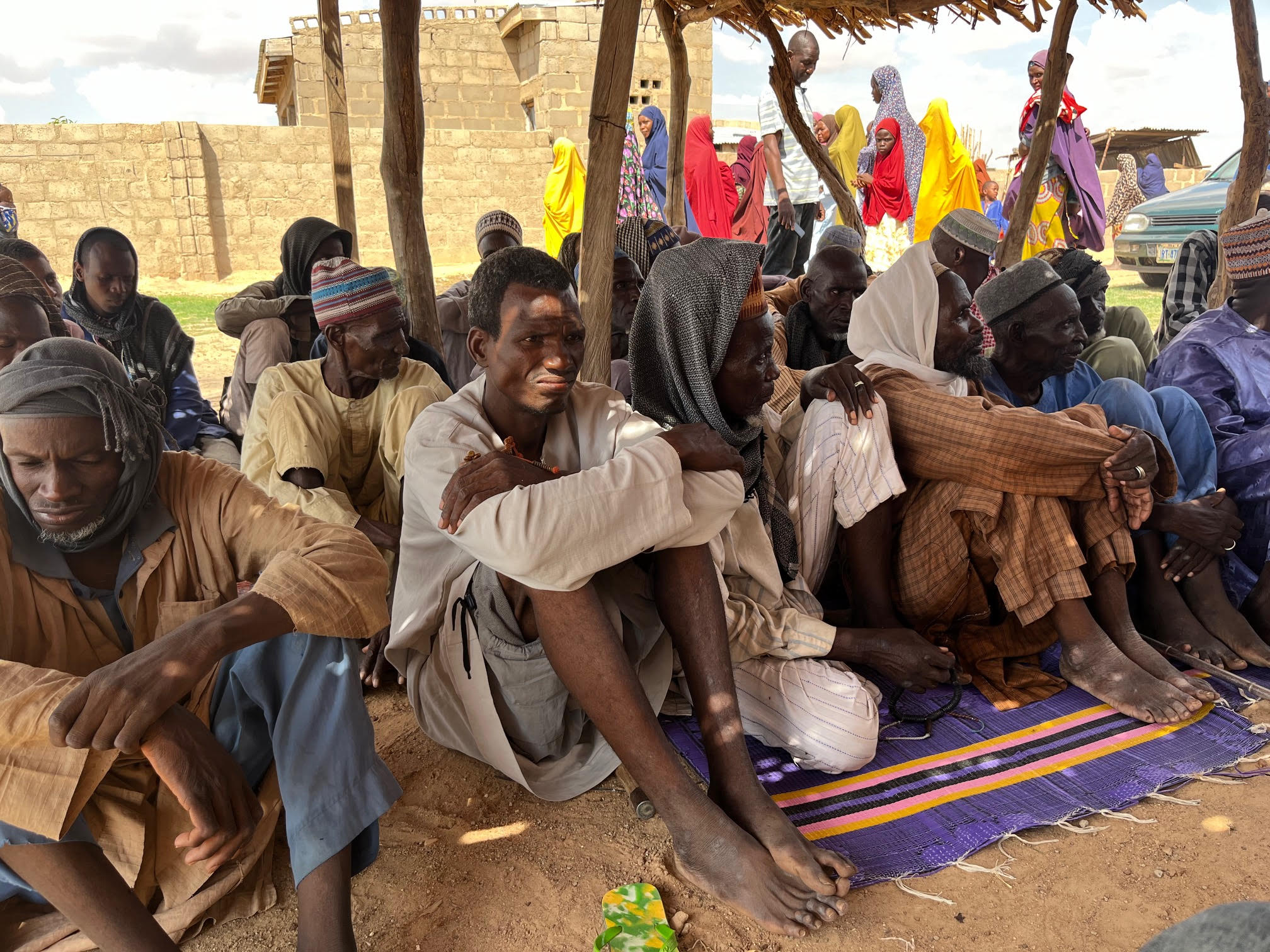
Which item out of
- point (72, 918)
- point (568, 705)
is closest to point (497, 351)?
point (568, 705)

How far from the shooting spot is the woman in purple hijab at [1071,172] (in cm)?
723

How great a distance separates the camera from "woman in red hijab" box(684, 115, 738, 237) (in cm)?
943

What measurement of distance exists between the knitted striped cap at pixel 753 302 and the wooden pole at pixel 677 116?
4221 mm

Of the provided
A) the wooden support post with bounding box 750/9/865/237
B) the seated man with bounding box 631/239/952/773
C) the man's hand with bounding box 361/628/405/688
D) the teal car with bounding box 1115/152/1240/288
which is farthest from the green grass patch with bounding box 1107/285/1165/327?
the man's hand with bounding box 361/628/405/688

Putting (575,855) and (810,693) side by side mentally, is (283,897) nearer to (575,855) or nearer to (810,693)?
(575,855)

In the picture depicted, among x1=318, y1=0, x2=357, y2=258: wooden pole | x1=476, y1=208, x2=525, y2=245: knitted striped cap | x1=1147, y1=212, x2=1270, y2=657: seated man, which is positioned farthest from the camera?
x1=318, y1=0, x2=357, y2=258: wooden pole

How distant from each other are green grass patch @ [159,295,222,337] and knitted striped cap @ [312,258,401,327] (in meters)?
6.55

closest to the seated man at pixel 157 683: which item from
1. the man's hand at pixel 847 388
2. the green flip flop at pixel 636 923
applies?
the green flip flop at pixel 636 923

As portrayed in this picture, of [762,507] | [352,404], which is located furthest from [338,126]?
[762,507]

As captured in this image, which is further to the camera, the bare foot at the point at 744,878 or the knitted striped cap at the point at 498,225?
the knitted striped cap at the point at 498,225

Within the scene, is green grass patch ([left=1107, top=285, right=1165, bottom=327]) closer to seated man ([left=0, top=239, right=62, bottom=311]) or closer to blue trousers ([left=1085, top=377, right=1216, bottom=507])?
blue trousers ([left=1085, top=377, right=1216, bottom=507])

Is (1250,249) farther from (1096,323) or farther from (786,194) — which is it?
(786,194)

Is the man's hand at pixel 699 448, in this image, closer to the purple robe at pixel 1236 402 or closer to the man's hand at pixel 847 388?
the man's hand at pixel 847 388

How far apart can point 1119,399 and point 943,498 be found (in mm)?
919
